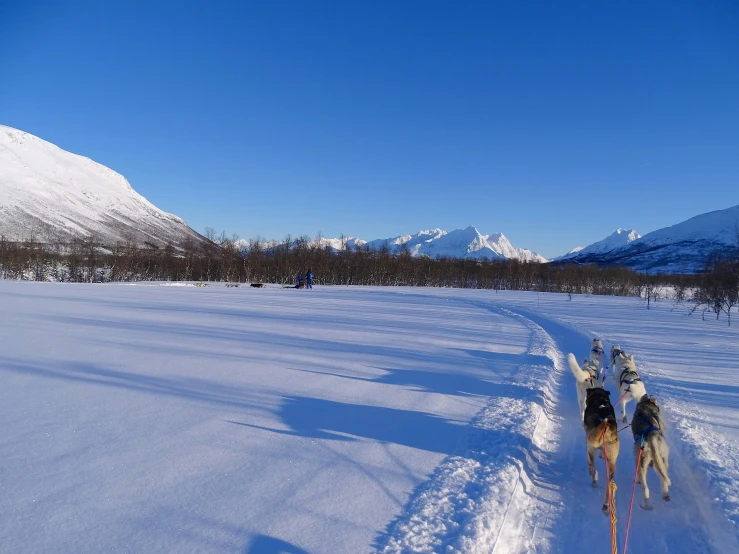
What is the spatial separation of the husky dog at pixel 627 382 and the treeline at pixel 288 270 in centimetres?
5935

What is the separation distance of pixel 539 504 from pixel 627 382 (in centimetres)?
337

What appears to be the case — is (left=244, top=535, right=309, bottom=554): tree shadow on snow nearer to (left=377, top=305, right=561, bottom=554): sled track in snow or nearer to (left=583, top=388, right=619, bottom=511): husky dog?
(left=377, top=305, right=561, bottom=554): sled track in snow

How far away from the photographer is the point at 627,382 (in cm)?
632

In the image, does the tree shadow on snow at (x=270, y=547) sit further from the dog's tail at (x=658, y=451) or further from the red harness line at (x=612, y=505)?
the dog's tail at (x=658, y=451)

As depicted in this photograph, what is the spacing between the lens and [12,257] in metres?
61.9

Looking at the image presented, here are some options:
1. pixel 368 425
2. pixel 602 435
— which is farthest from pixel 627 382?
pixel 368 425

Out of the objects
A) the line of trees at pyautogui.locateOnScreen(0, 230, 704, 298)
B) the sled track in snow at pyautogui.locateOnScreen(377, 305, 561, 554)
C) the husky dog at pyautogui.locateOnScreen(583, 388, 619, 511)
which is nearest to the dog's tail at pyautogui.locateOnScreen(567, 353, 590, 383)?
the sled track in snow at pyautogui.locateOnScreen(377, 305, 561, 554)

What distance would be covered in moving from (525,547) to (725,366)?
35.7 feet

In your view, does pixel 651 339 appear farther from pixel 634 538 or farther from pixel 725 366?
pixel 634 538

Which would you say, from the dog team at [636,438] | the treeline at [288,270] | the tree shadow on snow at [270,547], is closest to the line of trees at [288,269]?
the treeline at [288,270]

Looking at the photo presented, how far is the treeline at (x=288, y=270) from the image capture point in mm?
63562

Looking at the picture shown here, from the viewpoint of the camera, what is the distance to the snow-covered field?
3.41m

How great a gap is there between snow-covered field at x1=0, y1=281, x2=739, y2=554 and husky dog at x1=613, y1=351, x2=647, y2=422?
0.73 metres

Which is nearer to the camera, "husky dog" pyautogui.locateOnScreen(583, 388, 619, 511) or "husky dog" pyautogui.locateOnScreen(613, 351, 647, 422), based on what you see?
"husky dog" pyautogui.locateOnScreen(583, 388, 619, 511)
